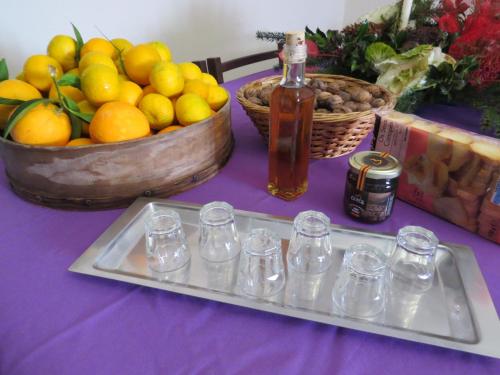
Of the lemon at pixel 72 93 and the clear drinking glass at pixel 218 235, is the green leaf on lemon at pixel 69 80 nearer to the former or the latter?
the lemon at pixel 72 93

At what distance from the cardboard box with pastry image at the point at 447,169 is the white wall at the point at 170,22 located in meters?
0.96

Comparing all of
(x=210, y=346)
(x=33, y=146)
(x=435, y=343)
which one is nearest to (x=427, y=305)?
(x=435, y=343)

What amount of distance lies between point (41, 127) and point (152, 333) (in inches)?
12.7

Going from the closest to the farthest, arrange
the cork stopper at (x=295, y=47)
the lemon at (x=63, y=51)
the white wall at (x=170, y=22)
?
the cork stopper at (x=295, y=47)
the lemon at (x=63, y=51)
the white wall at (x=170, y=22)

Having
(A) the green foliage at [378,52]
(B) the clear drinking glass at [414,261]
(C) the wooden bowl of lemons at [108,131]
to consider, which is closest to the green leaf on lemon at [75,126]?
(C) the wooden bowl of lemons at [108,131]

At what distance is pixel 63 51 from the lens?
2.06ft

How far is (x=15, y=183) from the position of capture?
557 millimetres

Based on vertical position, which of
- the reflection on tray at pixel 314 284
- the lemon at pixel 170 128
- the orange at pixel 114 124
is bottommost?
the reflection on tray at pixel 314 284

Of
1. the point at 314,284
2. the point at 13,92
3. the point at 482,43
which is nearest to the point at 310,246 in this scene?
the point at 314,284

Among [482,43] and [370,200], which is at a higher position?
[482,43]

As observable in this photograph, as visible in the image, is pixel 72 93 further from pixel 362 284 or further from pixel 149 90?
pixel 362 284

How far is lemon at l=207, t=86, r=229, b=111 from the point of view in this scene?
60 cm

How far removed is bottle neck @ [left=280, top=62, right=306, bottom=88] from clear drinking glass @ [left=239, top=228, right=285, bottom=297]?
210mm

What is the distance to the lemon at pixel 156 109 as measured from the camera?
53 cm
